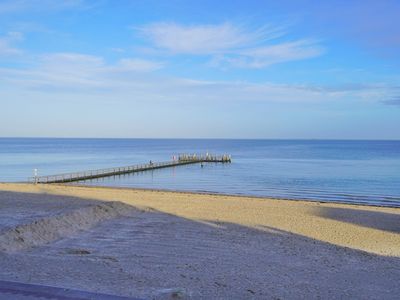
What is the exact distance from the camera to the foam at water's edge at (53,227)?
12.8m

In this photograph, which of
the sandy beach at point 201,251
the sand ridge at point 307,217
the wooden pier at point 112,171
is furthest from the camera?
the wooden pier at point 112,171

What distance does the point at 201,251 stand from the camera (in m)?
13.6

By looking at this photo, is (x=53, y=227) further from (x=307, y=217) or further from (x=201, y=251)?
(x=307, y=217)

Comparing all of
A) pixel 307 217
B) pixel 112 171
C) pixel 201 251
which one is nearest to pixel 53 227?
pixel 201 251

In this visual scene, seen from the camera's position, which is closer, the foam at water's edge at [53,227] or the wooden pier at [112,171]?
the foam at water's edge at [53,227]

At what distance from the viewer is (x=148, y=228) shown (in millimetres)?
17250

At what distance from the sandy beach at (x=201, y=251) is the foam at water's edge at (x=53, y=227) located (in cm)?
4

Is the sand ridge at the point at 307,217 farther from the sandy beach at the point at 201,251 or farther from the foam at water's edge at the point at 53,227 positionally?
the foam at water's edge at the point at 53,227

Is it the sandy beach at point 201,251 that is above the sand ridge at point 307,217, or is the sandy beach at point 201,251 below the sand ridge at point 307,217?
above

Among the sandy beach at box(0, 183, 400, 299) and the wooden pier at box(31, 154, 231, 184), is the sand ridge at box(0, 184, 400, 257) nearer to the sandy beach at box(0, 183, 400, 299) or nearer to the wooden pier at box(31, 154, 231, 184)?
the sandy beach at box(0, 183, 400, 299)

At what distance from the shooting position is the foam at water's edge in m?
12.8

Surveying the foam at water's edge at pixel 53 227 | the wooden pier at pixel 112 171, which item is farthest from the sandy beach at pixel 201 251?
the wooden pier at pixel 112 171

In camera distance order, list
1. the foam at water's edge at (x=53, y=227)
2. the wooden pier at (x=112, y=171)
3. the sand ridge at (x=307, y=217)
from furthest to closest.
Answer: the wooden pier at (x=112, y=171)
the sand ridge at (x=307, y=217)
the foam at water's edge at (x=53, y=227)

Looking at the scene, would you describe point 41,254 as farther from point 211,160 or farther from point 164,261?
point 211,160
